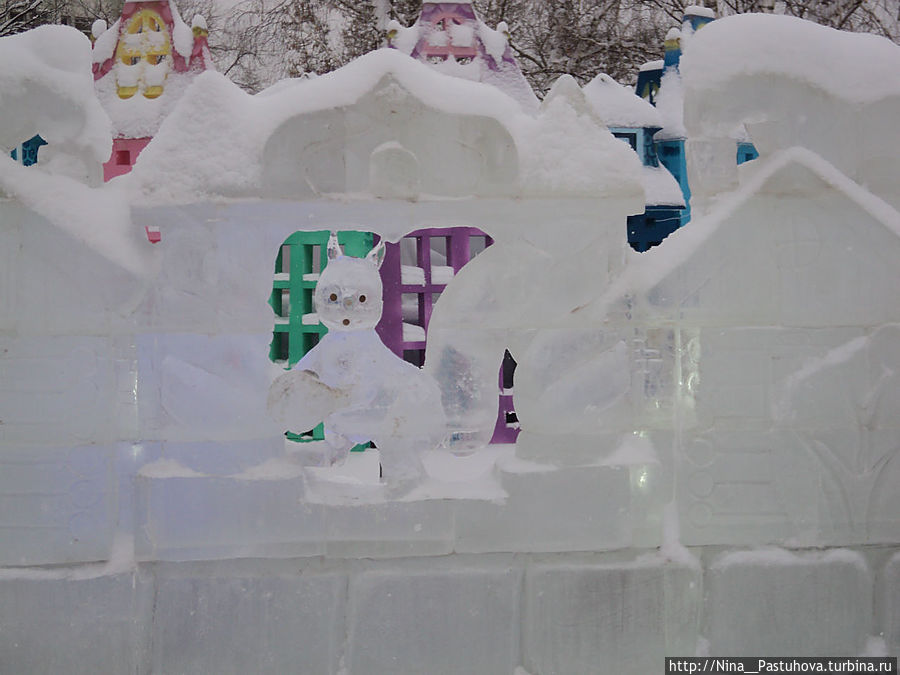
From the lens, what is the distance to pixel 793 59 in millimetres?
2756

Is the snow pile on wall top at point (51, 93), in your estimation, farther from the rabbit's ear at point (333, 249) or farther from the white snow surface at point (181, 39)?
the white snow surface at point (181, 39)

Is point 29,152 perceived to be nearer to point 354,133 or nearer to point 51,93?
point 51,93

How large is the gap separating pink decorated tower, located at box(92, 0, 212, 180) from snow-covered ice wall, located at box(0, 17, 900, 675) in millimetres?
2447

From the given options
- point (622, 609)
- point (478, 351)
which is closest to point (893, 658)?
point (622, 609)

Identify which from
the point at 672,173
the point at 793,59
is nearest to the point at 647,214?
the point at 672,173

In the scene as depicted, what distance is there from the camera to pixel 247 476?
2.69 metres

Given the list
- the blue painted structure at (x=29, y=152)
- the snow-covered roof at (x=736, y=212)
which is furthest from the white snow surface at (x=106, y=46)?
the snow-covered roof at (x=736, y=212)

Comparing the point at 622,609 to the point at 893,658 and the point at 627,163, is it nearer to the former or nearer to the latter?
the point at 893,658

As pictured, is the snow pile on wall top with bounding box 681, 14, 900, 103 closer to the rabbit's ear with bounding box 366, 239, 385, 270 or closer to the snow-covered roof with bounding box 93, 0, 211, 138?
the rabbit's ear with bounding box 366, 239, 385, 270

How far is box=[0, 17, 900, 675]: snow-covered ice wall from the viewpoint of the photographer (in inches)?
105

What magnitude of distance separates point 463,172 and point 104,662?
1.82 m

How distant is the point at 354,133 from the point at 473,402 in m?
0.89

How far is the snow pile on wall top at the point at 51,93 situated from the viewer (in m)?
2.69

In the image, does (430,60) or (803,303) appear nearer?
(803,303)
